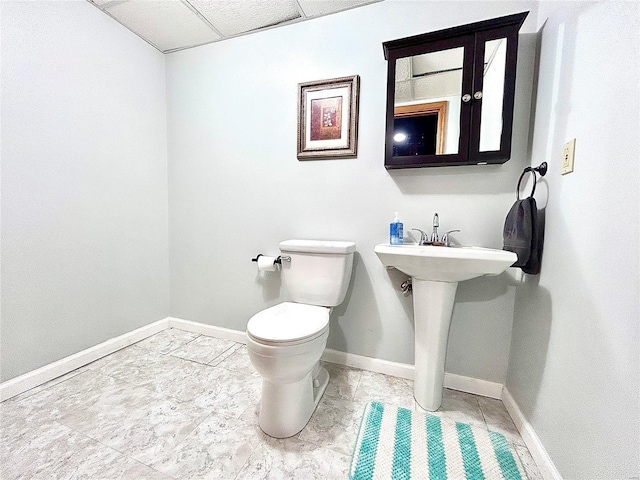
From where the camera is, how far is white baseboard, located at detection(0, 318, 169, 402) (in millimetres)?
1284

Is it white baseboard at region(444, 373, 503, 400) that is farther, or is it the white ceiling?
the white ceiling

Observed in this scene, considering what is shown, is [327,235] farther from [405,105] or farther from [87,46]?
[87,46]

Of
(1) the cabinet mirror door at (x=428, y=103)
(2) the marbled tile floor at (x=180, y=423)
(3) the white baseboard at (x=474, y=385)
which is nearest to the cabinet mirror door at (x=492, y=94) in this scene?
(1) the cabinet mirror door at (x=428, y=103)

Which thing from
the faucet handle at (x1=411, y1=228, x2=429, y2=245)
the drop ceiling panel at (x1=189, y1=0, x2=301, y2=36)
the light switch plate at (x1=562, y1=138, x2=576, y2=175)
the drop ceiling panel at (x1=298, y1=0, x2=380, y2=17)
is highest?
the drop ceiling panel at (x1=189, y1=0, x2=301, y2=36)

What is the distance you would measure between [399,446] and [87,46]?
105 inches

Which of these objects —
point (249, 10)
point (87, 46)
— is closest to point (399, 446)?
point (249, 10)

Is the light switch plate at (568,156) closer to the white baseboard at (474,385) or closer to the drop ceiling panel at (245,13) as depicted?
the white baseboard at (474,385)

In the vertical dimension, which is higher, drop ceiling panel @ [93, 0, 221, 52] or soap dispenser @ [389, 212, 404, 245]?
drop ceiling panel @ [93, 0, 221, 52]

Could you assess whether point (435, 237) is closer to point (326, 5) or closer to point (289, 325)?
point (289, 325)

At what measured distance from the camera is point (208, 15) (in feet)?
5.19

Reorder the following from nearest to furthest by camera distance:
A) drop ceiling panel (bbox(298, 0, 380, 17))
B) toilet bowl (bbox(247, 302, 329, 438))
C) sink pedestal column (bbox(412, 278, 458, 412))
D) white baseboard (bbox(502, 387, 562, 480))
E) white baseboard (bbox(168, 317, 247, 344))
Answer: white baseboard (bbox(502, 387, 562, 480)) → toilet bowl (bbox(247, 302, 329, 438)) → sink pedestal column (bbox(412, 278, 458, 412)) → drop ceiling panel (bbox(298, 0, 380, 17)) → white baseboard (bbox(168, 317, 247, 344))

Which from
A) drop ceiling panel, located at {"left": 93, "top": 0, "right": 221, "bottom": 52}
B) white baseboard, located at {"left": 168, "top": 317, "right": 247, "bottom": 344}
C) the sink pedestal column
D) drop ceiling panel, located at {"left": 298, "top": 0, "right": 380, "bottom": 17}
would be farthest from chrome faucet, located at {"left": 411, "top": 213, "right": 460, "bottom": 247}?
drop ceiling panel, located at {"left": 93, "top": 0, "right": 221, "bottom": 52}

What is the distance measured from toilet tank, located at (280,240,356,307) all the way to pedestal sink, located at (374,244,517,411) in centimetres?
27

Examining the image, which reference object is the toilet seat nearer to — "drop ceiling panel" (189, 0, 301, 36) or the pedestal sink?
the pedestal sink
